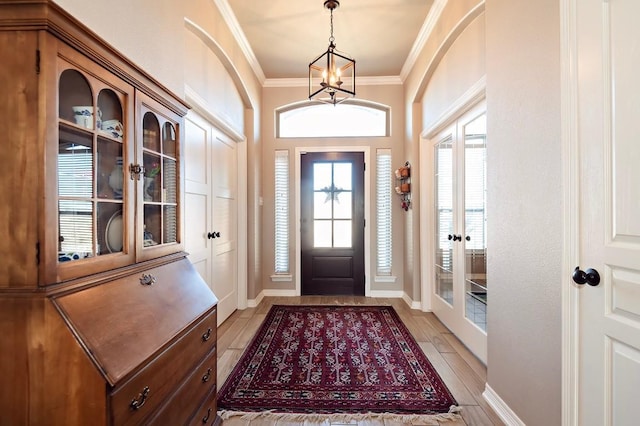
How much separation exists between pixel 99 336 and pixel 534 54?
6.97 ft

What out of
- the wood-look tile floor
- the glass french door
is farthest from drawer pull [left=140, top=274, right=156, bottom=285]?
the glass french door

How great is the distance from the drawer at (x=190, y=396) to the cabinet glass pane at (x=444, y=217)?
94.7 inches

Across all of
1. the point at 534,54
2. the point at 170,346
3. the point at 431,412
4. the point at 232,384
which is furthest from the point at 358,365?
the point at 534,54

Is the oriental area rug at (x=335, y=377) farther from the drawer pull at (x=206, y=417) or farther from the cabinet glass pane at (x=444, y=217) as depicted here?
the cabinet glass pane at (x=444, y=217)

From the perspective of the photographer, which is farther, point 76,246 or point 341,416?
point 341,416

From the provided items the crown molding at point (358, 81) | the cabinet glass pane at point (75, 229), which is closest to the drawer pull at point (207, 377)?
the cabinet glass pane at point (75, 229)

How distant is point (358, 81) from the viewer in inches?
169

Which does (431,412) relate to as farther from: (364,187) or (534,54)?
(364,187)

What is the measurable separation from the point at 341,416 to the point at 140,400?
4.04 feet

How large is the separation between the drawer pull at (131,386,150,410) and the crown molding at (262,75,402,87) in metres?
4.04


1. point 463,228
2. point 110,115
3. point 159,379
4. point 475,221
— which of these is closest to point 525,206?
point 475,221

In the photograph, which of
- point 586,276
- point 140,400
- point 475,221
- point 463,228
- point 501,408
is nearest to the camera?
point 140,400

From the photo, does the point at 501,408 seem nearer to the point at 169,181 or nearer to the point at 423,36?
the point at 169,181

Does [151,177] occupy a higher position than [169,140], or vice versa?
[169,140]
